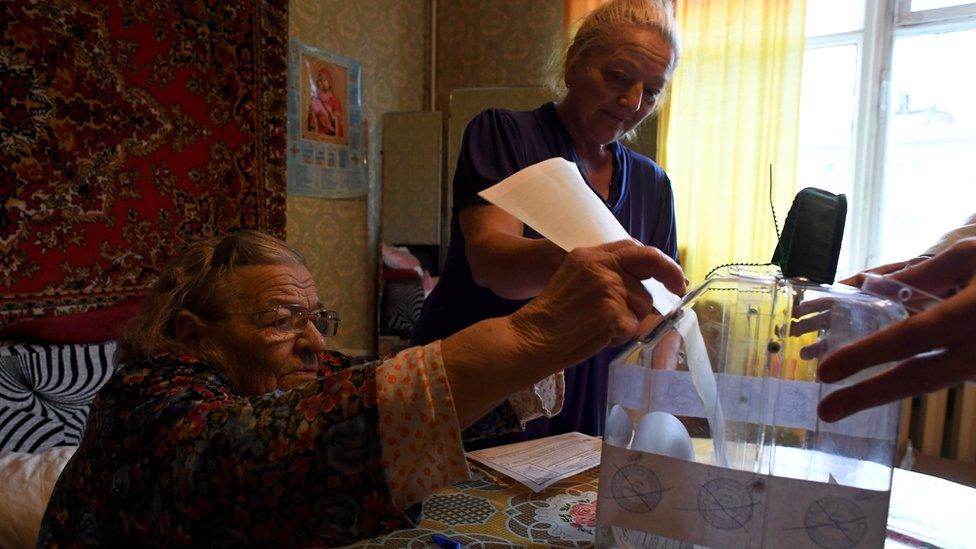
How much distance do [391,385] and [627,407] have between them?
0.27 metres

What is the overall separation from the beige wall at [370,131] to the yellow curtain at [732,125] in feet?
4.64

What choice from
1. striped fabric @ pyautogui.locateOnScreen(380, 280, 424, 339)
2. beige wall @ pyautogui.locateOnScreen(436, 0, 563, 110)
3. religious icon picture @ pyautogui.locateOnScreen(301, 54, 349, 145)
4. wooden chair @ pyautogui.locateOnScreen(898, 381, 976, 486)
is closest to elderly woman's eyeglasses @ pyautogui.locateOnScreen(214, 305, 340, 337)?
wooden chair @ pyautogui.locateOnScreen(898, 381, 976, 486)

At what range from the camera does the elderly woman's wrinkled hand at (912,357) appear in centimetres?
45

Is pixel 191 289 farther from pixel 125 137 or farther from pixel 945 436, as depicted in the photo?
pixel 125 137

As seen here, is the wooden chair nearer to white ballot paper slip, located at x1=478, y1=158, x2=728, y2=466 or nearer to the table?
the table

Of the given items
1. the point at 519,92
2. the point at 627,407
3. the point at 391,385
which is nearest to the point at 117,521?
the point at 391,385

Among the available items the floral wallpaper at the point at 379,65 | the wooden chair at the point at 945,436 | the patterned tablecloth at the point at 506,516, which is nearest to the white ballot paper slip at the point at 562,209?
the patterned tablecloth at the point at 506,516

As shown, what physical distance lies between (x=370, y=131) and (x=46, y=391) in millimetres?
Result: 2002

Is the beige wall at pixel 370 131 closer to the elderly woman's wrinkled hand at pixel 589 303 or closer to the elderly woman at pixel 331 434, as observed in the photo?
the elderly woman at pixel 331 434

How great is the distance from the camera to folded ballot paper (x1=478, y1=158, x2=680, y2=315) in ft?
2.34

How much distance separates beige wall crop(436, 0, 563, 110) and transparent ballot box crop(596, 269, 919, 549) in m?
2.73

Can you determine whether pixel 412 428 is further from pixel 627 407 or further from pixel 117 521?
pixel 117 521

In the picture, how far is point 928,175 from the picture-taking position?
2.82 m

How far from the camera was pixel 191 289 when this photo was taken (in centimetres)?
89
